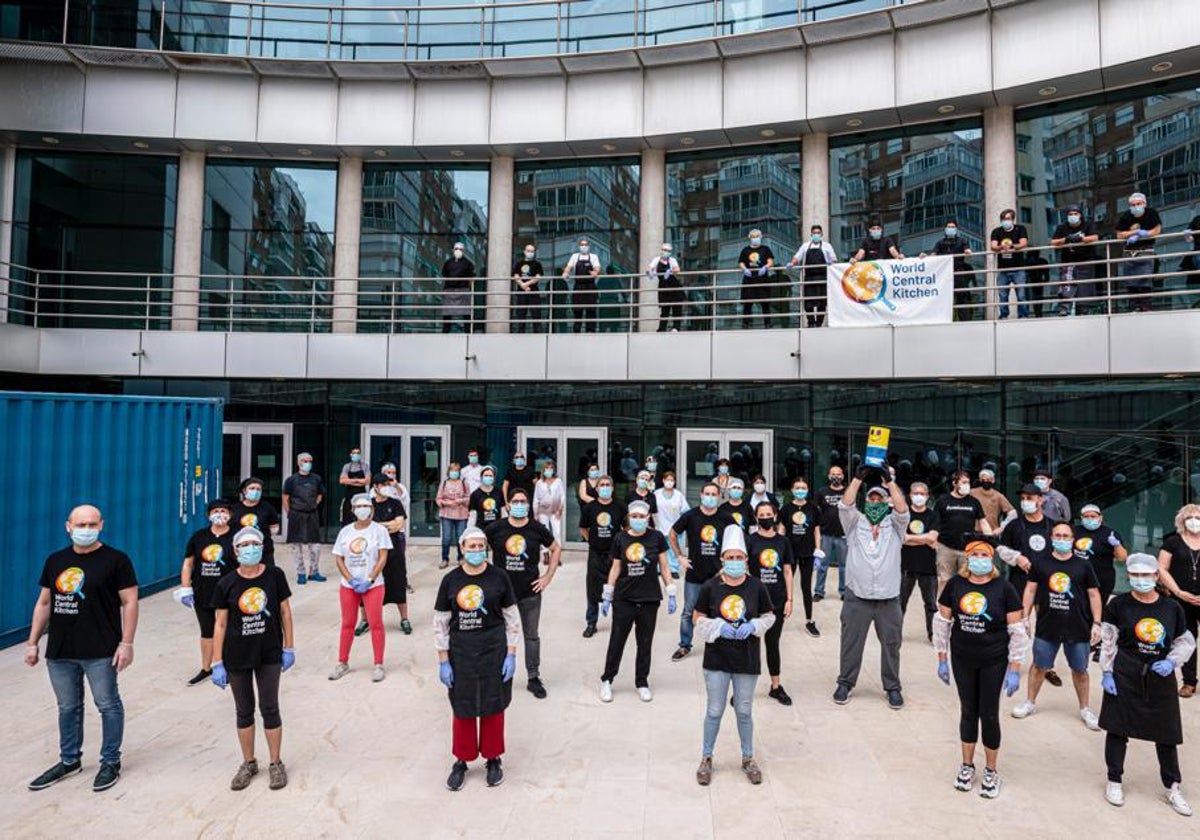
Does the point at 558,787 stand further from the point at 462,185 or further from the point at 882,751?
the point at 462,185

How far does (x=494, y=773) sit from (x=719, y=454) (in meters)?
11.3

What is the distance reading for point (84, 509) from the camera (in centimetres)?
592

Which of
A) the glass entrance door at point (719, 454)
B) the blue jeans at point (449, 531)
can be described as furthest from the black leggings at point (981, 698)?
the blue jeans at point (449, 531)

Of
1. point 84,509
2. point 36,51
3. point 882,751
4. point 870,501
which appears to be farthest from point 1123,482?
point 36,51

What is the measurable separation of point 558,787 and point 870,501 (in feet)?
14.9

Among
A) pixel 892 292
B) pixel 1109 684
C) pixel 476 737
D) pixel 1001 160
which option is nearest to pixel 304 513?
pixel 476 737

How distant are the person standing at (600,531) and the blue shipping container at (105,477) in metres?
7.52

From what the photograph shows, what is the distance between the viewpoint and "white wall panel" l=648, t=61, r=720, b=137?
672 inches

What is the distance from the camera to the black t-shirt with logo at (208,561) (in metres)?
8.06

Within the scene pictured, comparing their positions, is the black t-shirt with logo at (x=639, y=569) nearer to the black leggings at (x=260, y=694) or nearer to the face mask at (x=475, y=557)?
the face mask at (x=475, y=557)

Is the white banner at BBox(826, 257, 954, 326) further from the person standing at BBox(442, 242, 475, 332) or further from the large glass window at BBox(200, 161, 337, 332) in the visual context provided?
the large glass window at BBox(200, 161, 337, 332)

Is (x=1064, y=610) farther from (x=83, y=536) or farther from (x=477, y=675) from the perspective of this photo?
(x=83, y=536)

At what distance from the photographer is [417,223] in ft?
62.9

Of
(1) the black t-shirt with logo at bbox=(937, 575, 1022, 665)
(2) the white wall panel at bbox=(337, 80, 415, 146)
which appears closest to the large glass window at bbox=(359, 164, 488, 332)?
(2) the white wall panel at bbox=(337, 80, 415, 146)
